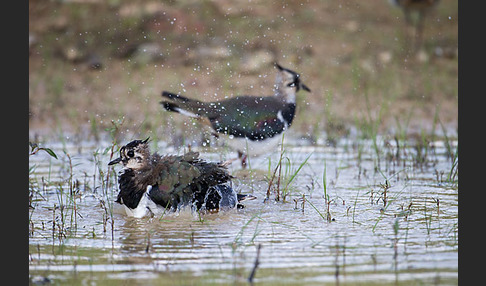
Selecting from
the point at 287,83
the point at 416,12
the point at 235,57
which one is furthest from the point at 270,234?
the point at 416,12

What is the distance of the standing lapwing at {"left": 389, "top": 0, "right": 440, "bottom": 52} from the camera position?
38.7 ft

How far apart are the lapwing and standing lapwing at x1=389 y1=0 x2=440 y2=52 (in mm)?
6690

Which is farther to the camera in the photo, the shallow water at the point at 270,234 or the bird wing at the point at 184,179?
the bird wing at the point at 184,179

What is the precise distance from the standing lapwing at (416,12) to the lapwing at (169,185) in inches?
263

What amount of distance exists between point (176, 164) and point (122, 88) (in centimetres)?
529

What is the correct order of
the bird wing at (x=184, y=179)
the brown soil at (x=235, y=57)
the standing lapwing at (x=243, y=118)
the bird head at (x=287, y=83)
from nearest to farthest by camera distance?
the bird wing at (x=184, y=179) → the standing lapwing at (x=243, y=118) → the bird head at (x=287, y=83) → the brown soil at (x=235, y=57)

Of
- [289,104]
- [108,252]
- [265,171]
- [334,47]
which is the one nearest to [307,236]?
[108,252]

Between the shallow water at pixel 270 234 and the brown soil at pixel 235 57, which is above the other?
the brown soil at pixel 235 57

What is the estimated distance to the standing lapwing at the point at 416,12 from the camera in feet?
38.7

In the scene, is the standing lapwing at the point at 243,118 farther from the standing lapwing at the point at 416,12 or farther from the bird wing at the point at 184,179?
the standing lapwing at the point at 416,12

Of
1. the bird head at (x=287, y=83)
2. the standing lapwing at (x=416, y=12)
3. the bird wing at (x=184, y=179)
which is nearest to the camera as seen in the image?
the bird wing at (x=184, y=179)

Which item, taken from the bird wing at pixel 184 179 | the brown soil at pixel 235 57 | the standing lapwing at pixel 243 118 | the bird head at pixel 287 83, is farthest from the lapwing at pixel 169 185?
the brown soil at pixel 235 57

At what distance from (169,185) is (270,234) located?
3.20ft

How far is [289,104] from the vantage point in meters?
8.44
